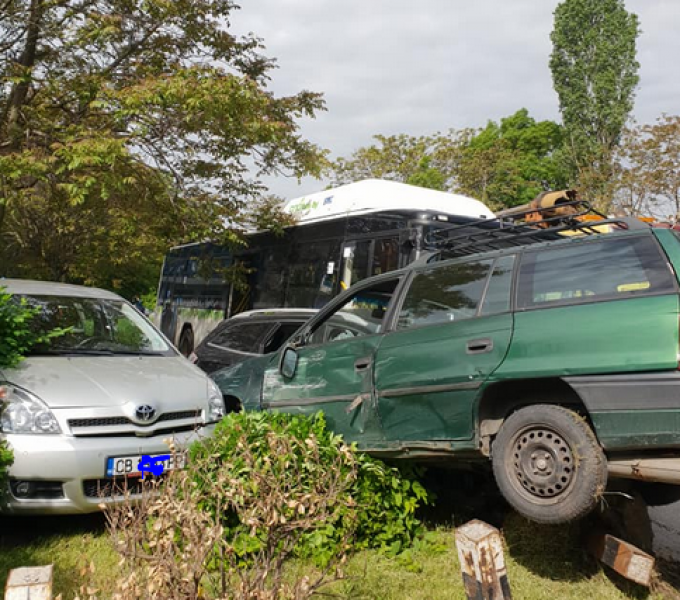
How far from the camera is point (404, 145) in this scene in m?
30.2

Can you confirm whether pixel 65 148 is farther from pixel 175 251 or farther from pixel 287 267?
pixel 175 251

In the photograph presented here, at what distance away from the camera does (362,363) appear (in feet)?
13.6

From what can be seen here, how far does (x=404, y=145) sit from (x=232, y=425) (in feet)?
91.5

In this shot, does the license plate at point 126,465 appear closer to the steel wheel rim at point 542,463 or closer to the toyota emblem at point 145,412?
the toyota emblem at point 145,412

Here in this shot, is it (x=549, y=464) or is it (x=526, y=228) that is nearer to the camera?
(x=549, y=464)

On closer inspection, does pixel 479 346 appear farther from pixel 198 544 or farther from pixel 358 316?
pixel 198 544

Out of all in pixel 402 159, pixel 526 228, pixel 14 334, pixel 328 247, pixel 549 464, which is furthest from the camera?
pixel 402 159

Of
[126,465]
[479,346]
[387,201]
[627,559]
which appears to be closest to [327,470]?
[479,346]

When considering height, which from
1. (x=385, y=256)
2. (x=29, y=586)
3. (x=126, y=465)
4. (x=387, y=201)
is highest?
(x=387, y=201)

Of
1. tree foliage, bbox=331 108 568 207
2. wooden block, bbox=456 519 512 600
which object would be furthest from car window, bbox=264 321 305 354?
tree foliage, bbox=331 108 568 207

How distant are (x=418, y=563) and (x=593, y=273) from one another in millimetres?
2043

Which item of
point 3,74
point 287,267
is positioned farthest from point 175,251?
point 3,74

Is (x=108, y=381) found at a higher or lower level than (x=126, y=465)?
higher

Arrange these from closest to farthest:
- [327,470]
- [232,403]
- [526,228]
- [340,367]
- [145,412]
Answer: [327,470]
[145,412]
[340,367]
[526,228]
[232,403]
